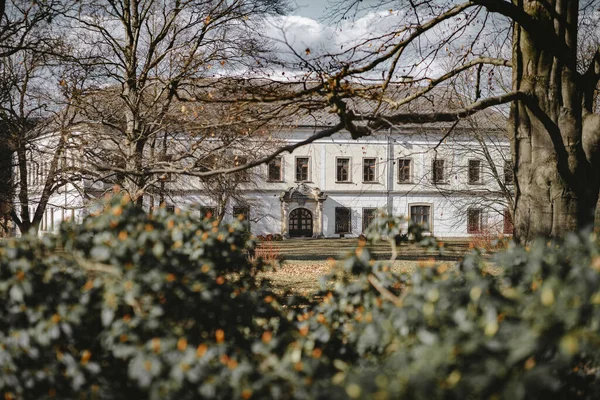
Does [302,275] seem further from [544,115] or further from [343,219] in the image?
[343,219]

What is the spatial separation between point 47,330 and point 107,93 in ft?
44.5

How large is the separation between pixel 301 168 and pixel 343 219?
429 cm

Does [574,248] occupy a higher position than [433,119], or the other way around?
[433,119]

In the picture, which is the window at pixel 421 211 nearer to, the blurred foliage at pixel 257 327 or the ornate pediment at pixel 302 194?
the ornate pediment at pixel 302 194

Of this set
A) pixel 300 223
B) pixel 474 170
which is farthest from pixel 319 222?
pixel 474 170

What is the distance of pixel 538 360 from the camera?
117 inches

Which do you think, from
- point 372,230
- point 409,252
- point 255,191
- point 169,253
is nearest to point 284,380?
point 169,253

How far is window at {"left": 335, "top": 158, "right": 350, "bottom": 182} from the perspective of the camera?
38.5m

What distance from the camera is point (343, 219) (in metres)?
38.5

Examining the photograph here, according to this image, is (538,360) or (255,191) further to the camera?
(255,191)

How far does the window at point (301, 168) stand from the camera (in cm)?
3841

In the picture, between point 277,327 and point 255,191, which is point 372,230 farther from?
point 255,191

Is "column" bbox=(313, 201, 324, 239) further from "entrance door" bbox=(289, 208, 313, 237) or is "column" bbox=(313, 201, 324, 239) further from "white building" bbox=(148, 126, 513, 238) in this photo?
"entrance door" bbox=(289, 208, 313, 237)

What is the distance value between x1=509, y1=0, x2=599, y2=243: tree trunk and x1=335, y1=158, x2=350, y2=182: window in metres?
31.5
